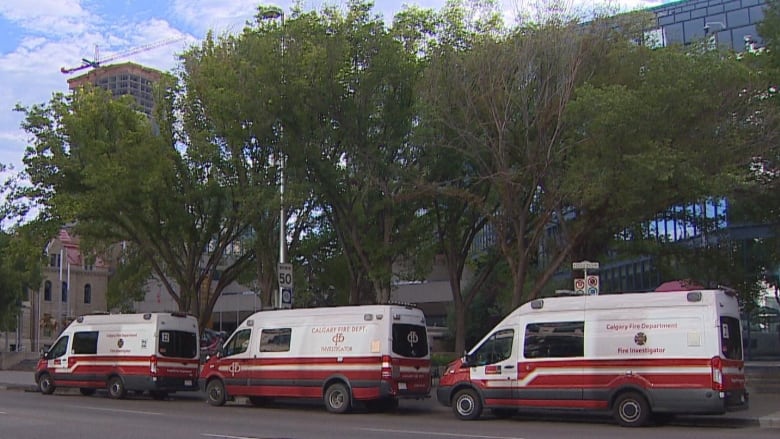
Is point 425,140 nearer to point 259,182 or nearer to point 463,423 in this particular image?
point 259,182

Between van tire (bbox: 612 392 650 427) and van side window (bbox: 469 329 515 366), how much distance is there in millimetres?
2484

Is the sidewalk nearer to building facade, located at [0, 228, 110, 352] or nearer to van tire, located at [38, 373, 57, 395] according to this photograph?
van tire, located at [38, 373, 57, 395]

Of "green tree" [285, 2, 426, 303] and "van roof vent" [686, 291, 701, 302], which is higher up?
"green tree" [285, 2, 426, 303]

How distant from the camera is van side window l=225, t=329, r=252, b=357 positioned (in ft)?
72.2

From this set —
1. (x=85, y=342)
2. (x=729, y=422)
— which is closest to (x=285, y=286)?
(x=85, y=342)

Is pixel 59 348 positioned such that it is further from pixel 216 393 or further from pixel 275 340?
pixel 275 340

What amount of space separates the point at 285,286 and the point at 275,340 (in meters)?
3.22

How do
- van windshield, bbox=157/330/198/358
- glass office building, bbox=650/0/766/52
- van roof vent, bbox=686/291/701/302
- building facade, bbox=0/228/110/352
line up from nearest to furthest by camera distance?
van roof vent, bbox=686/291/701/302, van windshield, bbox=157/330/198/358, glass office building, bbox=650/0/766/52, building facade, bbox=0/228/110/352

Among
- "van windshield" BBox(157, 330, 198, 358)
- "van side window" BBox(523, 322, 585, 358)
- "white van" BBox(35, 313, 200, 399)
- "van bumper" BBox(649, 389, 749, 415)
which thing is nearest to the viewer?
"van bumper" BBox(649, 389, 749, 415)

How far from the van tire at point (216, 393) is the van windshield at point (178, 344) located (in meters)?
2.89

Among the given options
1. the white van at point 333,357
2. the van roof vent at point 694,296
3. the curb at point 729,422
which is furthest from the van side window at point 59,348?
the van roof vent at point 694,296

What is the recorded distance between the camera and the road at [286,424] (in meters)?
15.1

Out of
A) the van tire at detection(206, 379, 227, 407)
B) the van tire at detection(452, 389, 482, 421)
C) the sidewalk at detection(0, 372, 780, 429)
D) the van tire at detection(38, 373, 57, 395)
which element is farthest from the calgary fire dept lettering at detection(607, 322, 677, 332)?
the van tire at detection(38, 373, 57, 395)

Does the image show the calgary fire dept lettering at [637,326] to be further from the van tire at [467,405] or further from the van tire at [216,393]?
the van tire at [216,393]
